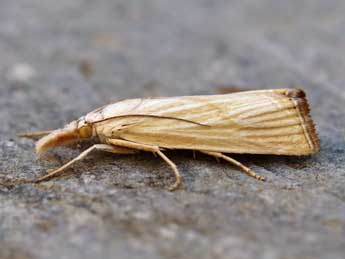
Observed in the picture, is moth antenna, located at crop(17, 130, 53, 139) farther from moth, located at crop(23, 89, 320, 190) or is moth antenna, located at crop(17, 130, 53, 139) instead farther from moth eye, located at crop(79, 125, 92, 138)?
moth, located at crop(23, 89, 320, 190)

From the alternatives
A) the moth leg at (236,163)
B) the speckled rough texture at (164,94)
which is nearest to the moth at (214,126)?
the moth leg at (236,163)

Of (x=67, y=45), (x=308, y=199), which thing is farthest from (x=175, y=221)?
(x=67, y=45)

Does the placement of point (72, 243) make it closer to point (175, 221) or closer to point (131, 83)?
point (175, 221)

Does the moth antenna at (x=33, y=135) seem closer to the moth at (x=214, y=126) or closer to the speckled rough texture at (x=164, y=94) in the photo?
the speckled rough texture at (x=164, y=94)

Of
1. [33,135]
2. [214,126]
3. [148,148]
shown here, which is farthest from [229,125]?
[33,135]

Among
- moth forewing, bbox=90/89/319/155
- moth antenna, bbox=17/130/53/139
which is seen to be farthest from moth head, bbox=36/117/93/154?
moth antenna, bbox=17/130/53/139

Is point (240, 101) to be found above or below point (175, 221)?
above
